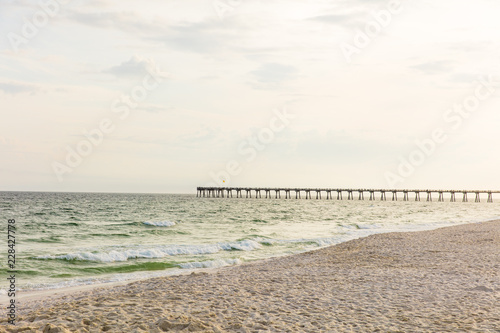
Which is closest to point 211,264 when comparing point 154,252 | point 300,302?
point 154,252

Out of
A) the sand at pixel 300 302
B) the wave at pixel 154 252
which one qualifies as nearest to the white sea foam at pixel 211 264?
the wave at pixel 154 252

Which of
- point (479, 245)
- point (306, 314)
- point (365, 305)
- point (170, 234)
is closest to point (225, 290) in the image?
point (306, 314)

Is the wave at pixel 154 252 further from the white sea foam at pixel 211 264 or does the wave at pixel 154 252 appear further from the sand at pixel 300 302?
the sand at pixel 300 302

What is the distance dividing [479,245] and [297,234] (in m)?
12.7

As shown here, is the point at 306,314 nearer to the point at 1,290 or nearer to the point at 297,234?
the point at 1,290

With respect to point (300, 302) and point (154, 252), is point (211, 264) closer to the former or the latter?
point (154, 252)

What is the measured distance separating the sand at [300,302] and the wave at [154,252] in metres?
6.88

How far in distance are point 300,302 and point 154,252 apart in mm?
11510

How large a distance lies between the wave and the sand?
6.88m

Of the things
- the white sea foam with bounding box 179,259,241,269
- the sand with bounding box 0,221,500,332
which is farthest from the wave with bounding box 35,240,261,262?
the sand with bounding box 0,221,500,332

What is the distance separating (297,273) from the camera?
36.3 ft

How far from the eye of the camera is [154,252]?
59.8 feet

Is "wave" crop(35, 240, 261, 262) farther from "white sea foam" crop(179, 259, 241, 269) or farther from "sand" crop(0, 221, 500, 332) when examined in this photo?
"sand" crop(0, 221, 500, 332)

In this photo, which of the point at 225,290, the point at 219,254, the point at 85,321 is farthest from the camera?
the point at 219,254
